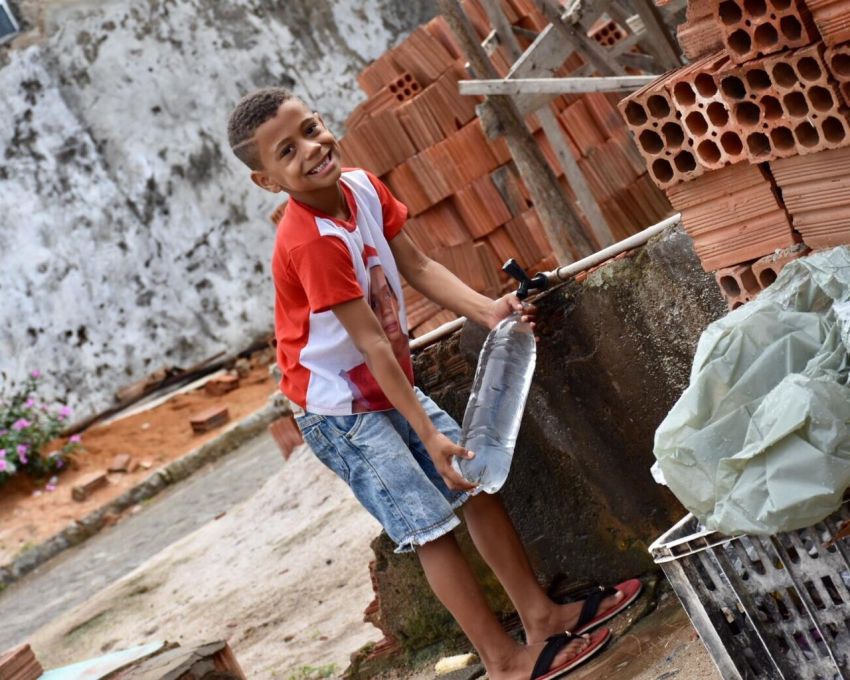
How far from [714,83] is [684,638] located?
1519mm

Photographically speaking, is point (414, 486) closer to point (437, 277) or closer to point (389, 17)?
point (437, 277)

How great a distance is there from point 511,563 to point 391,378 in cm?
74

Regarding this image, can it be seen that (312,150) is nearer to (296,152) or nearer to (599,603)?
(296,152)

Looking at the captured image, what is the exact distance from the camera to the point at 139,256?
14609 mm

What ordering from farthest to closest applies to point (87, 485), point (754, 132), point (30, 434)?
point (30, 434)
point (87, 485)
point (754, 132)

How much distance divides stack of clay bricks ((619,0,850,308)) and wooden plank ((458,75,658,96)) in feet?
8.11

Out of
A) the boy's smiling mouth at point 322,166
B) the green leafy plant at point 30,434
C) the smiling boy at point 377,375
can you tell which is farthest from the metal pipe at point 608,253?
the green leafy plant at point 30,434

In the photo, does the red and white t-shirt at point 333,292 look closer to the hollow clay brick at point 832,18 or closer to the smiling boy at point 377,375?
the smiling boy at point 377,375

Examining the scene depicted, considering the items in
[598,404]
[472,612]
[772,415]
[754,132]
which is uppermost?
[754,132]

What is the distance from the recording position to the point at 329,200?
3.41m

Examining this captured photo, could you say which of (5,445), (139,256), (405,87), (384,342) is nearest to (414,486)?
(384,342)

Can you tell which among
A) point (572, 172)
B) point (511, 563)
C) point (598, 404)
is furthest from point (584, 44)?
point (511, 563)

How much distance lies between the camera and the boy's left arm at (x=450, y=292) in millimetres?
3588

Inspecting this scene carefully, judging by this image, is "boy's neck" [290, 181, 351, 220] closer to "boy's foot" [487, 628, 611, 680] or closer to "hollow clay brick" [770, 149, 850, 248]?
"hollow clay brick" [770, 149, 850, 248]
